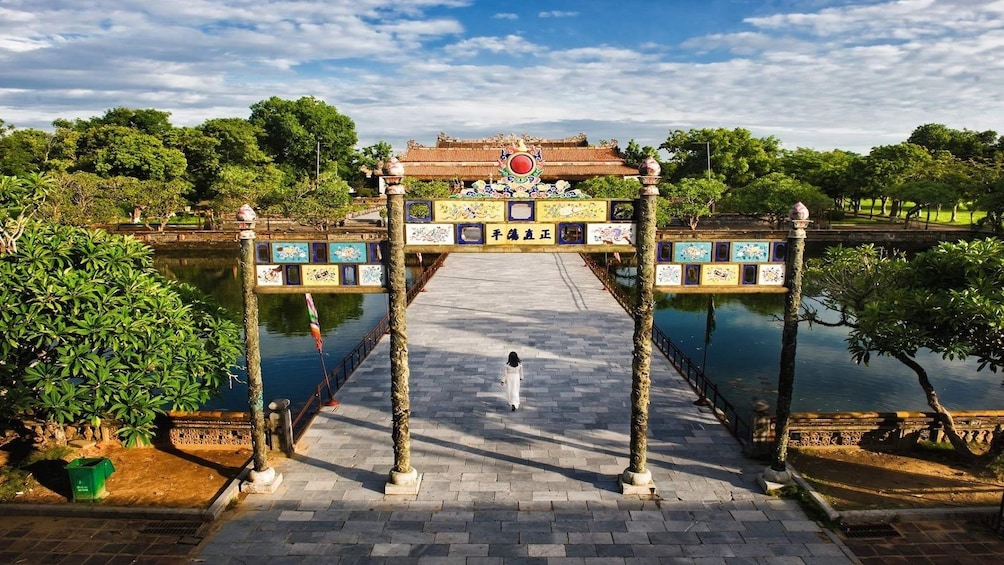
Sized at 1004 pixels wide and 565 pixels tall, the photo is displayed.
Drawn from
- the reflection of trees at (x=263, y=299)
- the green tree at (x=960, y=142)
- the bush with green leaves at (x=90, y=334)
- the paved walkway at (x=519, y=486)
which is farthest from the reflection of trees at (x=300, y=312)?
the green tree at (x=960, y=142)

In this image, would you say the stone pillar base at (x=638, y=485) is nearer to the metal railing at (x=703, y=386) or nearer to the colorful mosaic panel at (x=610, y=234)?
the metal railing at (x=703, y=386)

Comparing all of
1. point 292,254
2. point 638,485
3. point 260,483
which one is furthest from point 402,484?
point 292,254

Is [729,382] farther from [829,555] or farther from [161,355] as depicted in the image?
[161,355]

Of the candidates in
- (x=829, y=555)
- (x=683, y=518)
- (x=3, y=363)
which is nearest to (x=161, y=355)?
(x=3, y=363)

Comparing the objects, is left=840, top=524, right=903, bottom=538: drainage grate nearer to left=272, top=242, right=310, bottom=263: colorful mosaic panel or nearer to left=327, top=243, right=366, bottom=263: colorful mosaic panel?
left=327, top=243, right=366, bottom=263: colorful mosaic panel

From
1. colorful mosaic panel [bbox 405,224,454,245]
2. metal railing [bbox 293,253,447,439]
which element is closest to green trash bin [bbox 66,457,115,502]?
metal railing [bbox 293,253,447,439]

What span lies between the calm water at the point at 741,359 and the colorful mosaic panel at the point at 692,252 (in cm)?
647

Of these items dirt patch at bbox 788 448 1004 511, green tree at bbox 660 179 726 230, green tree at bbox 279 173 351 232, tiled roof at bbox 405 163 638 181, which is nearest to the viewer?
dirt patch at bbox 788 448 1004 511

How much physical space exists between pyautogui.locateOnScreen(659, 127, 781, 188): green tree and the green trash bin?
64519mm

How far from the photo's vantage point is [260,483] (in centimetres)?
1078

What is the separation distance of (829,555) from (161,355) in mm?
11649

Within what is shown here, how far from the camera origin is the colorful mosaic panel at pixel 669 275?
427 inches

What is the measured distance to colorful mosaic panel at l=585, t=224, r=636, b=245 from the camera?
1062 centimetres

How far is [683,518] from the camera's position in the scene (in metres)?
9.91
